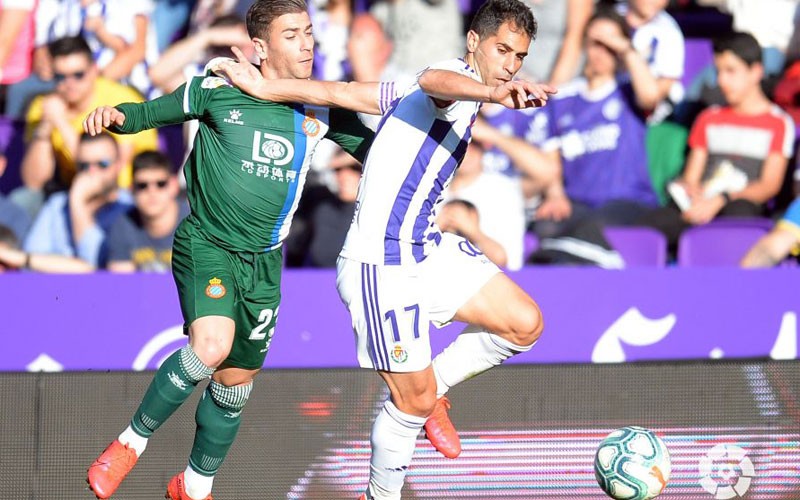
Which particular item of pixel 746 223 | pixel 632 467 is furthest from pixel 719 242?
pixel 632 467

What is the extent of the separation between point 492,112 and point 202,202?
3581 millimetres

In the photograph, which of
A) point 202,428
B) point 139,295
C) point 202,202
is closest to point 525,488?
point 202,428

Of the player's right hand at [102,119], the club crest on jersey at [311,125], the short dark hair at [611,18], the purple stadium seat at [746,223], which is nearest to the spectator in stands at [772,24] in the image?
the short dark hair at [611,18]

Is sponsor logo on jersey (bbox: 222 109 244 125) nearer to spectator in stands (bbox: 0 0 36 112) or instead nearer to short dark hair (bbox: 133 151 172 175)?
short dark hair (bbox: 133 151 172 175)

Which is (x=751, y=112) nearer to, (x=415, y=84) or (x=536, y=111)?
(x=536, y=111)

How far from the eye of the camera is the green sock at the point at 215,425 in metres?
4.95

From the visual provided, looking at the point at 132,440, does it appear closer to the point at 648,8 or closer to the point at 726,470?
the point at 726,470

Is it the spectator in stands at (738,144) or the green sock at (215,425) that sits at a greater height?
the spectator in stands at (738,144)

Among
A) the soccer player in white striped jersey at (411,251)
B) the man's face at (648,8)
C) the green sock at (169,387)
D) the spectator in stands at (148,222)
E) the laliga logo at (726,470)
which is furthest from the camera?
the man's face at (648,8)

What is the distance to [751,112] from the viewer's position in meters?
8.04

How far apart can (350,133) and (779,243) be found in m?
3.66

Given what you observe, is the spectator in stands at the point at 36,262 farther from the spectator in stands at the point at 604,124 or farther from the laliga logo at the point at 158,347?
the spectator in stands at the point at 604,124

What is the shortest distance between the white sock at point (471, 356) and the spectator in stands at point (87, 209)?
3.22 metres

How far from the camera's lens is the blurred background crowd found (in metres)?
7.45
